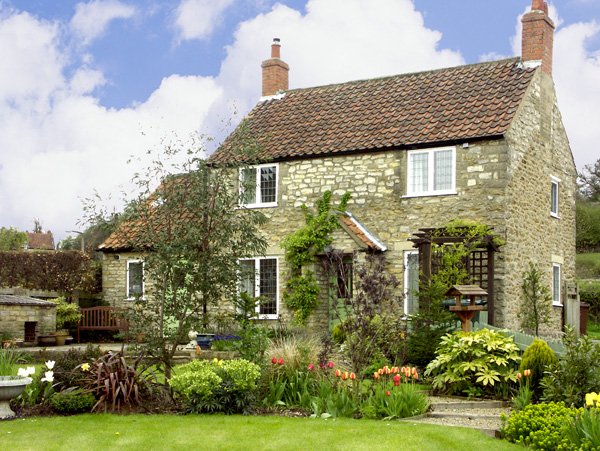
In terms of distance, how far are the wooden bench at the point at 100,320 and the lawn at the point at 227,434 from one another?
12140 mm

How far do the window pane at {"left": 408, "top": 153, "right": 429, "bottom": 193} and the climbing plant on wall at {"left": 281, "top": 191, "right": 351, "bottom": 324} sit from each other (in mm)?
1949

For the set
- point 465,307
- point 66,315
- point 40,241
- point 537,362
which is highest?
point 40,241

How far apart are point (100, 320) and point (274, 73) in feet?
34.9

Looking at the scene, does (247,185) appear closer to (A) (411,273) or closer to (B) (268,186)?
(A) (411,273)

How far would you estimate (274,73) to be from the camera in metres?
25.3

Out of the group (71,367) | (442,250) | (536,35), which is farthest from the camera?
(536,35)

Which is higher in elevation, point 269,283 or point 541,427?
point 269,283

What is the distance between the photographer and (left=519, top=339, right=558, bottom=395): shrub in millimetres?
10766

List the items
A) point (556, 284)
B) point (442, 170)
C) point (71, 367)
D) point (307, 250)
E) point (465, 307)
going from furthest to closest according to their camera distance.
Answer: point (556, 284), point (307, 250), point (442, 170), point (465, 307), point (71, 367)

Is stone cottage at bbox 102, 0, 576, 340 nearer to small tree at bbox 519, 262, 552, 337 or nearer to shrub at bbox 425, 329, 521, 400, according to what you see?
small tree at bbox 519, 262, 552, 337

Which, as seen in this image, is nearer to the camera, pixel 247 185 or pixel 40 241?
pixel 247 185

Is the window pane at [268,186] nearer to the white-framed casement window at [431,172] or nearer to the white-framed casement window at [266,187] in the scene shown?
the white-framed casement window at [266,187]

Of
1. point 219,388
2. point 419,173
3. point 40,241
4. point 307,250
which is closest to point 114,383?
point 219,388

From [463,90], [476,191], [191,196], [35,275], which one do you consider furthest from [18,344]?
[463,90]
